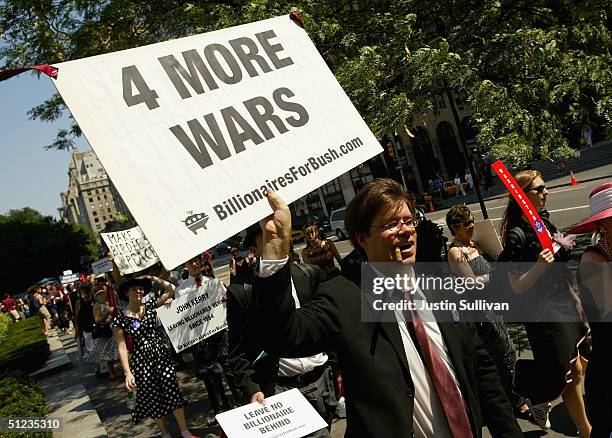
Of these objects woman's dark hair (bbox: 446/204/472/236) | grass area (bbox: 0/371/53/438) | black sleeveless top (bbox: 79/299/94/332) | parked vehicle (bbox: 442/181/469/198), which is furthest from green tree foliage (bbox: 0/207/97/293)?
woman's dark hair (bbox: 446/204/472/236)

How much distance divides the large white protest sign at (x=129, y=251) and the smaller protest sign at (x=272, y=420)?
8750mm

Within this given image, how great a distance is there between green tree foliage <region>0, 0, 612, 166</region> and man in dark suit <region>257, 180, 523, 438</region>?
12.3 ft

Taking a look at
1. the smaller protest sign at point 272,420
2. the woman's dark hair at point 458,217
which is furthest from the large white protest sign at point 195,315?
the smaller protest sign at point 272,420

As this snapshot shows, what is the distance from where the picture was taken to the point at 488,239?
190 inches

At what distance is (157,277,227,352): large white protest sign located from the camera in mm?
6504

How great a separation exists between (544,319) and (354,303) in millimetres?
2272

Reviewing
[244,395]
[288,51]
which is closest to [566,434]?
[244,395]

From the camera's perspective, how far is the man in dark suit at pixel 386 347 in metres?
2.17

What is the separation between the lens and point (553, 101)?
6223mm

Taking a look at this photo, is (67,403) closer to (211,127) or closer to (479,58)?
(479,58)

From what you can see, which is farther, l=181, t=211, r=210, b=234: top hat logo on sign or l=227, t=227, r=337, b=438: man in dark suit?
l=227, t=227, r=337, b=438: man in dark suit

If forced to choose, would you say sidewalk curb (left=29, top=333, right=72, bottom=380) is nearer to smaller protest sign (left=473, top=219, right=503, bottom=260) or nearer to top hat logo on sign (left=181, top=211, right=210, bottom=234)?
smaller protest sign (left=473, top=219, right=503, bottom=260)

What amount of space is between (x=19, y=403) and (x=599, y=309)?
7165mm

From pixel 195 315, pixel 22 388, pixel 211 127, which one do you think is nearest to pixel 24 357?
pixel 22 388
